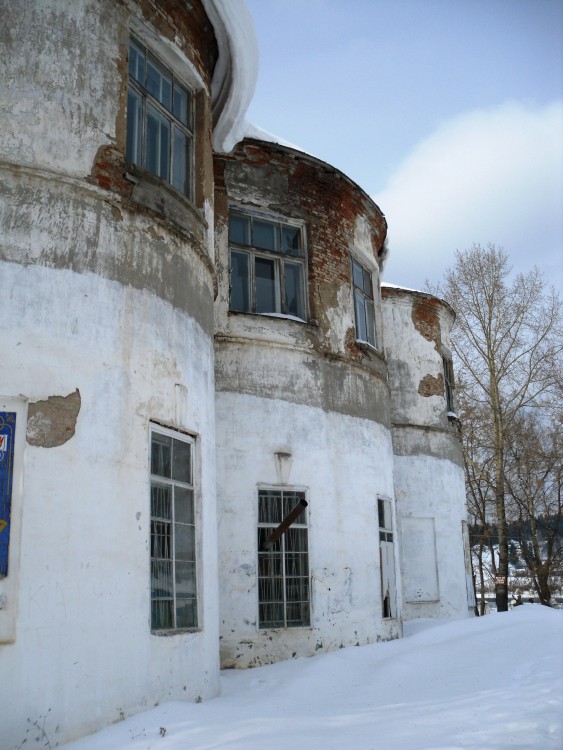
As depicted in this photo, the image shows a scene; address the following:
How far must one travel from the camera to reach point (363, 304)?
13.3 metres

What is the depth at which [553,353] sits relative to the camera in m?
26.8

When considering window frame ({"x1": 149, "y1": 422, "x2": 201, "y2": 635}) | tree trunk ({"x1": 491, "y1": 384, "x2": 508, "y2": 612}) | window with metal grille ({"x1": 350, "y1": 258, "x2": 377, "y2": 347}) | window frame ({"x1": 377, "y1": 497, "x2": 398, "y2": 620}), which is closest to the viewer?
window frame ({"x1": 149, "y1": 422, "x2": 201, "y2": 635})

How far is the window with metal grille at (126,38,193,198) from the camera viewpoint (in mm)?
7836

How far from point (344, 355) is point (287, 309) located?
3.81 ft

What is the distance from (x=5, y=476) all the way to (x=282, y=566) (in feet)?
17.4

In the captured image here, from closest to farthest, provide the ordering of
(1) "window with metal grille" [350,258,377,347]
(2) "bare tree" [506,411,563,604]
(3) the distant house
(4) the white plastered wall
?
(4) the white plastered wall < (3) the distant house < (1) "window with metal grille" [350,258,377,347] < (2) "bare tree" [506,411,563,604]

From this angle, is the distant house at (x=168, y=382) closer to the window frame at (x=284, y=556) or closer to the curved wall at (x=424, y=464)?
the window frame at (x=284, y=556)

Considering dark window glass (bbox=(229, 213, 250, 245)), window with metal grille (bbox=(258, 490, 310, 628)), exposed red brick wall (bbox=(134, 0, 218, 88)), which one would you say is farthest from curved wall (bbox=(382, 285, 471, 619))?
exposed red brick wall (bbox=(134, 0, 218, 88))

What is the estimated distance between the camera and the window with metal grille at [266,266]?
440 inches

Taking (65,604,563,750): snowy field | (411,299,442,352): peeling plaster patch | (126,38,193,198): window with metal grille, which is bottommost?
(65,604,563,750): snowy field

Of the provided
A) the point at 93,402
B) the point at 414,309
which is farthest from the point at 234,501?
the point at 414,309

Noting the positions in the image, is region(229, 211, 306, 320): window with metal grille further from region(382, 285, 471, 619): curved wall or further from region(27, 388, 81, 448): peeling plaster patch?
region(382, 285, 471, 619): curved wall

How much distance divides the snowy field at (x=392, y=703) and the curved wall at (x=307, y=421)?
1.96 feet

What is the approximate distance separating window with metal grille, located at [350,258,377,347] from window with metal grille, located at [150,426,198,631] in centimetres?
576
